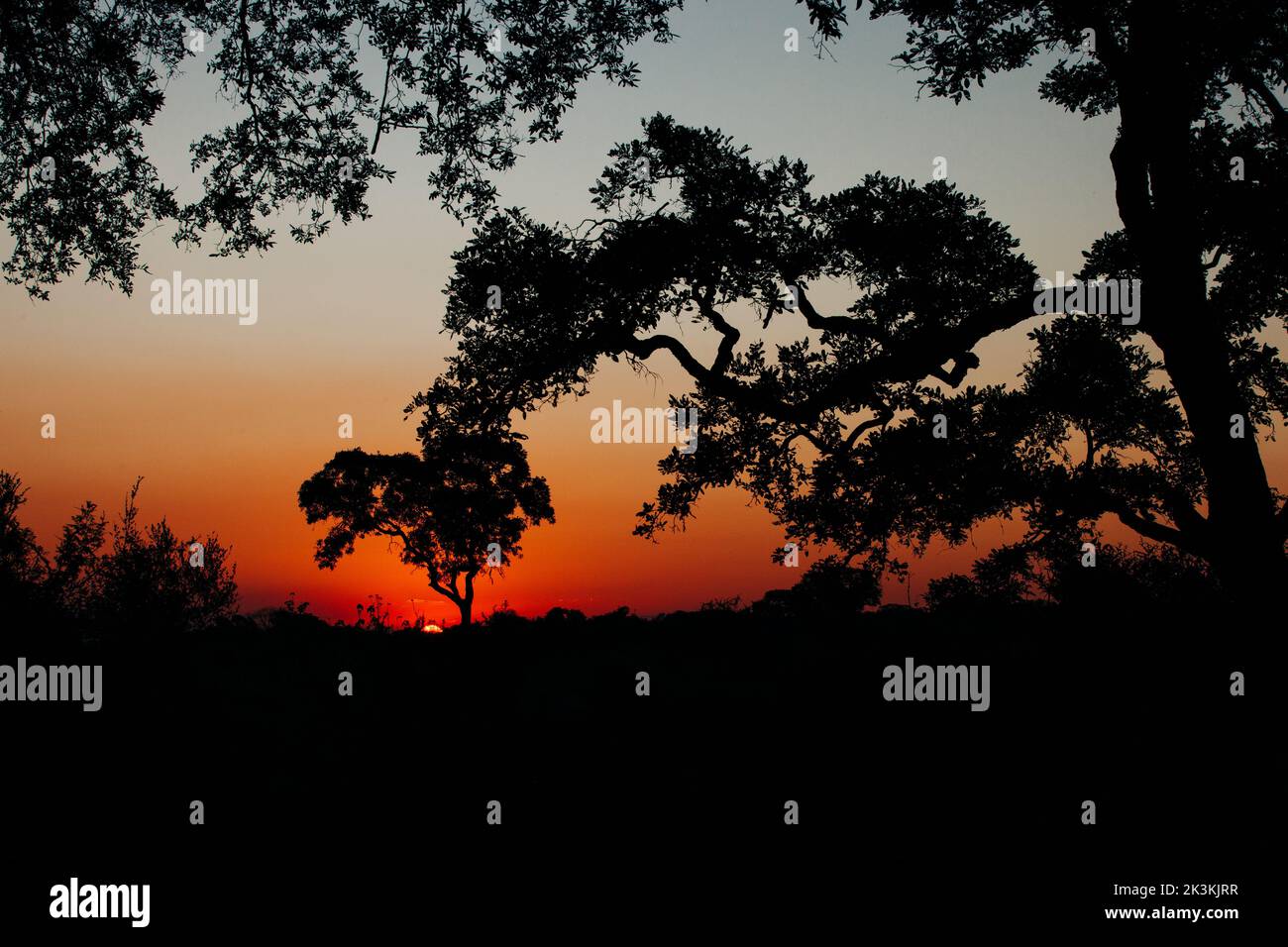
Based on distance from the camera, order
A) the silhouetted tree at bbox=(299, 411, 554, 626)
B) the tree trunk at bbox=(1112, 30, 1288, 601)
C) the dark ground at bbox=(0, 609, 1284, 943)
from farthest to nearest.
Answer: the silhouetted tree at bbox=(299, 411, 554, 626) → the tree trunk at bbox=(1112, 30, 1288, 601) → the dark ground at bbox=(0, 609, 1284, 943)

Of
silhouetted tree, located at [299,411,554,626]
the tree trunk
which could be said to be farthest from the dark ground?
silhouetted tree, located at [299,411,554,626]

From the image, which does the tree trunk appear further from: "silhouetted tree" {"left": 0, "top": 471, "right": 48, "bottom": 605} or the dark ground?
"silhouetted tree" {"left": 0, "top": 471, "right": 48, "bottom": 605}

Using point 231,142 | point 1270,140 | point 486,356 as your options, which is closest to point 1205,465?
point 1270,140

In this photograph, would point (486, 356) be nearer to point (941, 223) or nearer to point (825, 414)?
point (825, 414)

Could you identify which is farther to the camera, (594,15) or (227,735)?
(594,15)

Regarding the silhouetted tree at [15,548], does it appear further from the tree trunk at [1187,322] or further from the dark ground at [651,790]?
the tree trunk at [1187,322]

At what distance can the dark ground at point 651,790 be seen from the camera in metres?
8.49

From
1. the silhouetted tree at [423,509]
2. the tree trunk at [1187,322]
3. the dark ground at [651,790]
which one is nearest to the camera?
the dark ground at [651,790]

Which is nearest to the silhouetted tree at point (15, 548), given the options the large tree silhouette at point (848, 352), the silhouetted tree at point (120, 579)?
the silhouetted tree at point (120, 579)

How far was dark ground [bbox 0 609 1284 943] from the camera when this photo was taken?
8.49 meters

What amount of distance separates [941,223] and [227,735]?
1220cm

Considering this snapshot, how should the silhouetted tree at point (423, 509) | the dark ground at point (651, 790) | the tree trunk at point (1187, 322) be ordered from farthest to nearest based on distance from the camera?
the silhouetted tree at point (423, 509) → the tree trunk at point (1187, 322) → the dark ground at point (651, 790)
